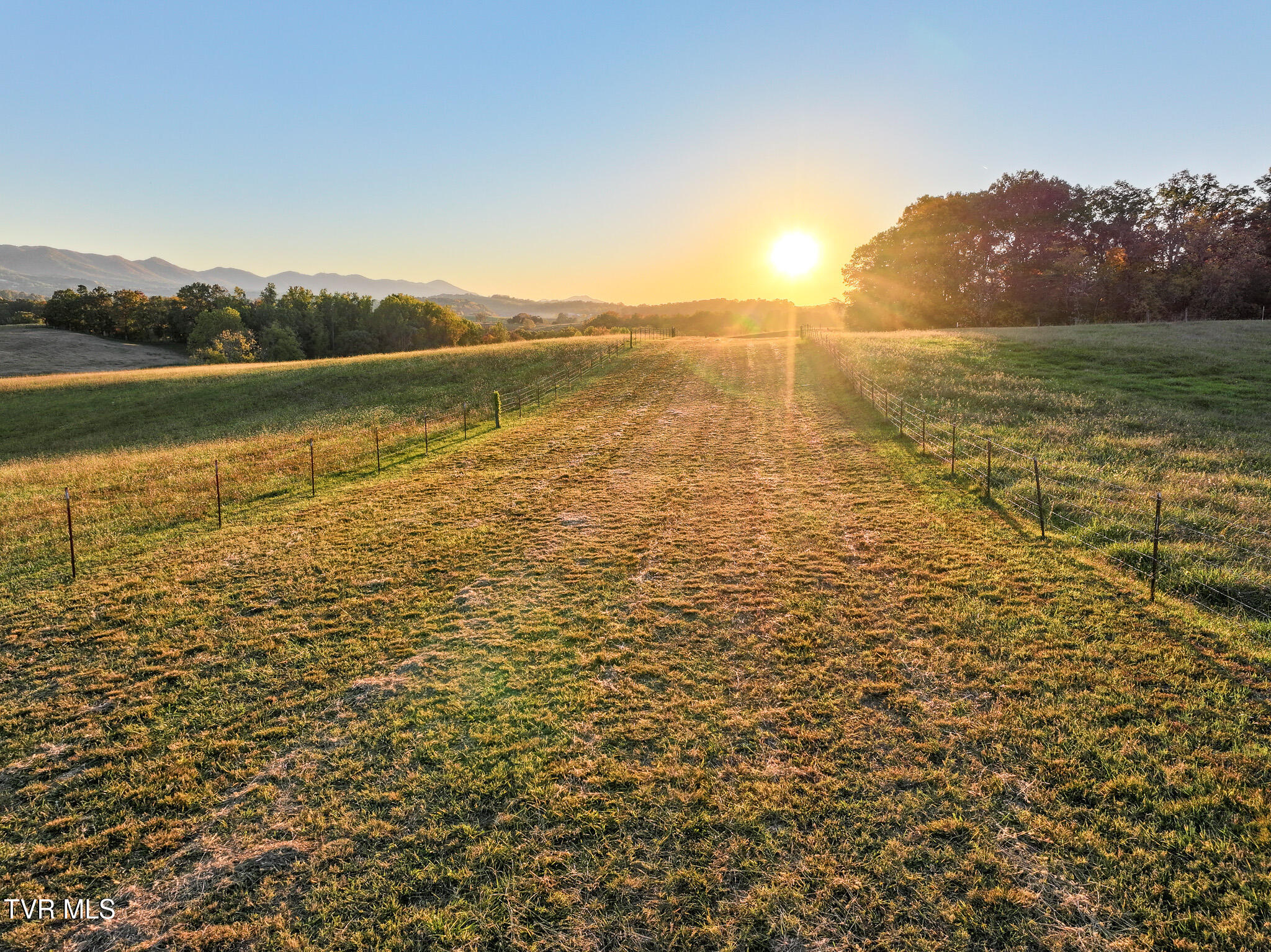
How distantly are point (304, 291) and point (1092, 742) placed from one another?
106 m

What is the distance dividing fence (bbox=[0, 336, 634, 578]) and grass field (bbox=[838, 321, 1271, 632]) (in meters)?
20.2

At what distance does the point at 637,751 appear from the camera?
614 centimetres

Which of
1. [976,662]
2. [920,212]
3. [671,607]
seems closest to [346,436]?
[671,607]

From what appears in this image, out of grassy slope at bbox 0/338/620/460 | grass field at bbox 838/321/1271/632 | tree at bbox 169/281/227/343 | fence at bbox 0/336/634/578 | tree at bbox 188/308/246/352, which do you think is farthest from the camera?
tree at bbox 169/281/227/343

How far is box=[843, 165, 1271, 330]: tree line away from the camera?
2377 inches

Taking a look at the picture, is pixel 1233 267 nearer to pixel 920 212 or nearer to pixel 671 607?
pixel 920 212

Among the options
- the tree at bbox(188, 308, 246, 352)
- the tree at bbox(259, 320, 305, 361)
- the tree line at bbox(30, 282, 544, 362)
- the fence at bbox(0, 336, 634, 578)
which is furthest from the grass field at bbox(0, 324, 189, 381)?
the fence at bbox(0, 336, 634, 578)

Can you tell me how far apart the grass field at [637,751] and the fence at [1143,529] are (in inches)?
33.0

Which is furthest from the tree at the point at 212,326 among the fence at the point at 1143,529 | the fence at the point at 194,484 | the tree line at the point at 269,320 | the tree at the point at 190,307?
the fence at the point at 1143,529

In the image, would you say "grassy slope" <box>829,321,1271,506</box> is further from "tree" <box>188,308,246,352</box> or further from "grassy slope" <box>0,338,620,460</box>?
"tree" <box>188,308,246,352</box>

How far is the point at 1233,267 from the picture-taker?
5741cm

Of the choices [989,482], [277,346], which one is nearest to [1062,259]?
[989,482]

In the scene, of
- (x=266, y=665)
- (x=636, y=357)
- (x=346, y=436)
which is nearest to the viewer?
(x=266, y=665)

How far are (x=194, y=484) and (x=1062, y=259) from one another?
85636mm
